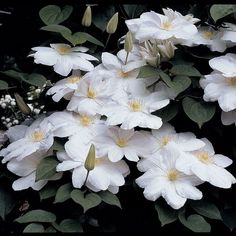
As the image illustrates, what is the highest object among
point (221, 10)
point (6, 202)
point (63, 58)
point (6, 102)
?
point (221, 10)

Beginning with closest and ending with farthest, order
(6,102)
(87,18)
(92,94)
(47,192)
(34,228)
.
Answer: (34,228), (47,192), (92,94), (87,18), (6,102)

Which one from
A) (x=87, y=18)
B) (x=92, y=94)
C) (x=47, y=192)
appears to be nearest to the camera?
(x=47, y=192)

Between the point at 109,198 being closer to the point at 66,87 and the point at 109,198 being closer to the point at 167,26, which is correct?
the point at 66,87

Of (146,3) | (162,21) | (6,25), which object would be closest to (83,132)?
(162,21)

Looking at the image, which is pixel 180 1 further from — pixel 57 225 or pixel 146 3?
pixel 57 225

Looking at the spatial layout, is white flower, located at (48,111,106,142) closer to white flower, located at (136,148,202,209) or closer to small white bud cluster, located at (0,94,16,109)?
white flower, located at (136,148,202,209)

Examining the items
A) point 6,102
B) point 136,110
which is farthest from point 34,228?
point 6,102

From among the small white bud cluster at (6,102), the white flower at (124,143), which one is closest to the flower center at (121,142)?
the white flower at (124,143)

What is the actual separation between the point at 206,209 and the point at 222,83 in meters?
0.31

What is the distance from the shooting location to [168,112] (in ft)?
4.46

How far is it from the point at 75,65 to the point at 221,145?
431 millimetres

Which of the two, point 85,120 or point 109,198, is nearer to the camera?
point 109,198

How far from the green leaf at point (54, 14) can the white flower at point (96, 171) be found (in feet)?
1.38

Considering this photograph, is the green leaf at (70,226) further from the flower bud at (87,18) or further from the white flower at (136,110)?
the flower bud at (87,18)
